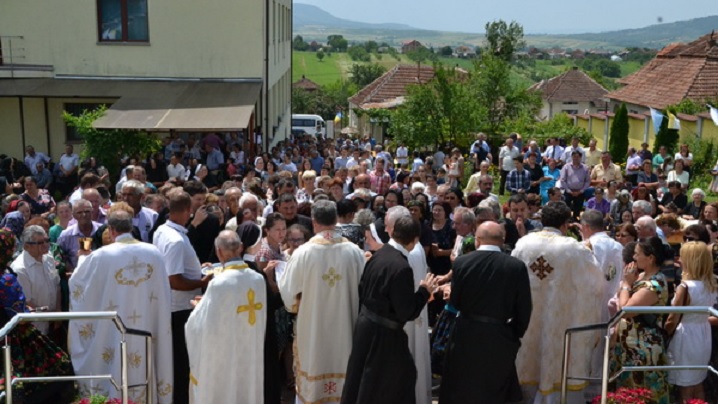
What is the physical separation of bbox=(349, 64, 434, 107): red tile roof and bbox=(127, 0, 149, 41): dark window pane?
24970 millimetres

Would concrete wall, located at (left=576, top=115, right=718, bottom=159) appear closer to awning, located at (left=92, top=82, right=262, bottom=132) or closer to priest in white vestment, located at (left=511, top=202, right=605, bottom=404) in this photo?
awning, located at (left=92, top=82, right=262, bottom=132)

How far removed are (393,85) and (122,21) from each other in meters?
28.8

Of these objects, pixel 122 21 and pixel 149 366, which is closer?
pixel 149 366

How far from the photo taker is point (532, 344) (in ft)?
23.8

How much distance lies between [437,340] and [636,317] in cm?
175

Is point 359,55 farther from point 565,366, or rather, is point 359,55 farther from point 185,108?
point 565,366

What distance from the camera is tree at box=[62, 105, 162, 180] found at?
19.0 meters

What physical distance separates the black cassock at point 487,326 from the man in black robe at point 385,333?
0.33 meters

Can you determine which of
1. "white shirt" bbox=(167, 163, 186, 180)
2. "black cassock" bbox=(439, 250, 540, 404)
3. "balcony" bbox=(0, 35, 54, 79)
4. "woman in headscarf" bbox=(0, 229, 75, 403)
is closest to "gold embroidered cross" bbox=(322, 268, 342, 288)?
"black cassock" bbox=(439, 250, 540, 404)

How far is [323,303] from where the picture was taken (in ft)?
22.4

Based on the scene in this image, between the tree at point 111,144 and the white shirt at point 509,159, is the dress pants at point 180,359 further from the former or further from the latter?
the white shirt at point 509,159

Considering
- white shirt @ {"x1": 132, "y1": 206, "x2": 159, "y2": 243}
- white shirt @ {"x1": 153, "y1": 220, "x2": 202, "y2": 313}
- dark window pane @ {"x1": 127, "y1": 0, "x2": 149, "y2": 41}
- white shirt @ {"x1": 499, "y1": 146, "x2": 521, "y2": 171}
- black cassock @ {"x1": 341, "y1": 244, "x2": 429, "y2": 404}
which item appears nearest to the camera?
black cassock @ {"x1": 341, "y1": 244, "x2": 429, "y2": 404}

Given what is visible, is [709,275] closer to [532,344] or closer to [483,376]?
[532,344]

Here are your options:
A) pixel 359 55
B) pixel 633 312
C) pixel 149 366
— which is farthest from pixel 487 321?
pixel 359 55
